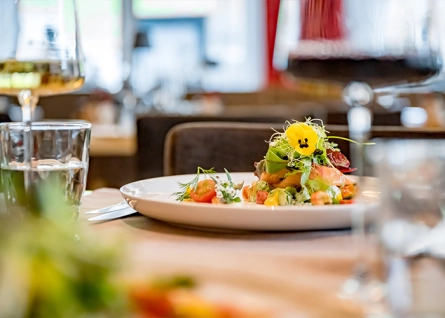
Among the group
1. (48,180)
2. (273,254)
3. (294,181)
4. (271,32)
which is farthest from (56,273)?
(271,32)

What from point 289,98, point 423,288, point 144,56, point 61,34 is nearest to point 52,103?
point 144,56

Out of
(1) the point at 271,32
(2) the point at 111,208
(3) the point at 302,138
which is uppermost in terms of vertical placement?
(1) the point at 271,32

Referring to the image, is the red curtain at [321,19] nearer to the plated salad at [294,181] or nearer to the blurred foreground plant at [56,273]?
the plated salad at [294,181]

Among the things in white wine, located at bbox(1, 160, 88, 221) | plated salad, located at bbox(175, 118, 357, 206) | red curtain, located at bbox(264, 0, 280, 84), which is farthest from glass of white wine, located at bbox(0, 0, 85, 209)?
red curtain, located at bbox(264, 0, 280, 84)

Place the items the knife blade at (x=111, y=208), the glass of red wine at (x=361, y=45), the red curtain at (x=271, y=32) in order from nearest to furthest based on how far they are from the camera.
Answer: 1. the glass of red wine at (x=361, y=45)
2. the knife blade at (x=111, y=208)
3. the red curtain at (x=271, y=32)

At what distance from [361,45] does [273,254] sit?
0.27 metres

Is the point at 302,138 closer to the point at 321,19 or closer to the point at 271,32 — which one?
the point at 321,19

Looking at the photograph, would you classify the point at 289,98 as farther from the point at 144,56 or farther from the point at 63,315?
the point at 63,315

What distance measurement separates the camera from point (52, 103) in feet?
24.3

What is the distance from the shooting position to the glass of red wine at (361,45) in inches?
30.1

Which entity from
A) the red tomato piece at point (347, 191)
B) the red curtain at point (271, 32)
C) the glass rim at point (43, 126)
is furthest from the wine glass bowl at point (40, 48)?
the red curtain at point (271, 32)

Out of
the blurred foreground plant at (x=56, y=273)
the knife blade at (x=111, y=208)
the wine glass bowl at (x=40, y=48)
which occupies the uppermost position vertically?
the wine glass bowl at (x=40, y=48)

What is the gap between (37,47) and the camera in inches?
39.3

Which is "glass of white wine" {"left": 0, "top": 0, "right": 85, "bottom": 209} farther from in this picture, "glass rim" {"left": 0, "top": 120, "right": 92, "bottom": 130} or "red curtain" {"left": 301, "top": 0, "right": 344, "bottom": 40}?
"red curtain" {"left": 301, "top": 0, "right": 344, "bottom": 40}
